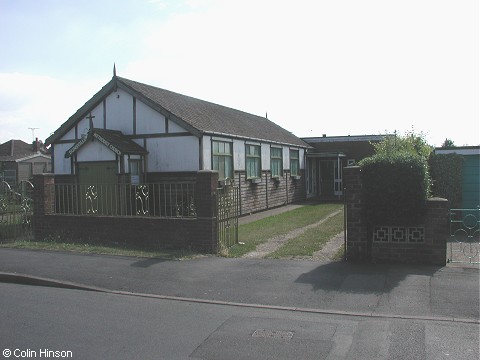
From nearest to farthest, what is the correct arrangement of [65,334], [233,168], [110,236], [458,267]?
1. [65,334]
2. [458,267]
3. [110,236]
4. [233,168]

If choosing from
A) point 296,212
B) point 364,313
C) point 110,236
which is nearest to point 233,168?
point 296,212

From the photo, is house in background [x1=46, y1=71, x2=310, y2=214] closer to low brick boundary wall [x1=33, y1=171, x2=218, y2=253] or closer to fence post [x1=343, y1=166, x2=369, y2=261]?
low brick boundary wall [x1=33, y1=171, x2=218, y2=253]

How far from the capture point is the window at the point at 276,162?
23.0 metres

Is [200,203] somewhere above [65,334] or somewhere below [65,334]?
above

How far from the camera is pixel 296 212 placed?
2031cm

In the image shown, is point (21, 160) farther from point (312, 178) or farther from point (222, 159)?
point (222, 159)

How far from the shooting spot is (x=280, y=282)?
7855 millimetres

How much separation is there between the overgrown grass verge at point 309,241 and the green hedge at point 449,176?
323 cm

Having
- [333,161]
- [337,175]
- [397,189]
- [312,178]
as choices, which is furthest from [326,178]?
[397,189]

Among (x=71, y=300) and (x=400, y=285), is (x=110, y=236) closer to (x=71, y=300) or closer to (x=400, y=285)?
(x=71, y=300)

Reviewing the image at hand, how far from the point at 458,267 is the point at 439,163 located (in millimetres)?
6374

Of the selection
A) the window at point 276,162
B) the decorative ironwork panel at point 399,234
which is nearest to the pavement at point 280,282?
the decorative ironwork panel at point 399,234

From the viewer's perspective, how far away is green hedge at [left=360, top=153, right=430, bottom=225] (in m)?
8.85

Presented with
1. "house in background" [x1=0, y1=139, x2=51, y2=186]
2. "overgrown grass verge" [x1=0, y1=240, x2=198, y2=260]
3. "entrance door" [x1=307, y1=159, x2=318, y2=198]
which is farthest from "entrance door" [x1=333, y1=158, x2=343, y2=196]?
"house in background" [x1=0, y1=139, x2=51, y2=186]
